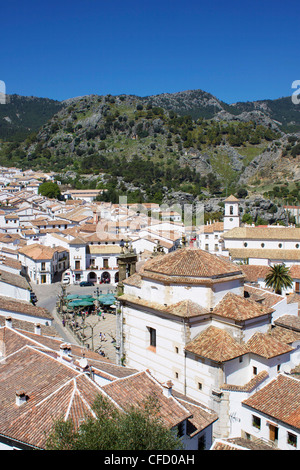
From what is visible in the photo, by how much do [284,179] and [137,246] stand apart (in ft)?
249

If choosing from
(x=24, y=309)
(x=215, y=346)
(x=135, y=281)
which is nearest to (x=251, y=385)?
(x=215, y=346)

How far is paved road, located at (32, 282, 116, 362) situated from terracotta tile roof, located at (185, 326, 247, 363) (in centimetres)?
1031

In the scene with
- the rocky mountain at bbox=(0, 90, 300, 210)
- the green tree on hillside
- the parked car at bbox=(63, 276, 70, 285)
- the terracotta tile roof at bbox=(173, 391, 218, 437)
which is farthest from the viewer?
the rocky mountain at bbox=(0, 90, 300, 210)

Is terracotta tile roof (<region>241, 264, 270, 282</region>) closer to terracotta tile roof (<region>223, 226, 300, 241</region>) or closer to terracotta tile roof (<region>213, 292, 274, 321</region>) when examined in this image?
terracotta tile roof (<region>223, 226, 300, 241</region>)

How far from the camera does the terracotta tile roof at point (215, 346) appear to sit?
15.6m

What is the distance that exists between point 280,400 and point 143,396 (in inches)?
230

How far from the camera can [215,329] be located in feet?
56.0

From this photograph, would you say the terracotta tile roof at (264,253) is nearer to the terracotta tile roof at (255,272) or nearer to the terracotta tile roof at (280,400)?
the terracotta tile roof at (255,272)

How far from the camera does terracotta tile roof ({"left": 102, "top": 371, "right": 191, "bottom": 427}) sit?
11.5m

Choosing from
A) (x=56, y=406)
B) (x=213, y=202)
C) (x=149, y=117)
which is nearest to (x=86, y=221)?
(x=213, y=202)

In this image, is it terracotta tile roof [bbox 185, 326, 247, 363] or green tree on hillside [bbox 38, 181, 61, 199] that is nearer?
terracotta tile roof [bbox 185, 326, 247, 363]

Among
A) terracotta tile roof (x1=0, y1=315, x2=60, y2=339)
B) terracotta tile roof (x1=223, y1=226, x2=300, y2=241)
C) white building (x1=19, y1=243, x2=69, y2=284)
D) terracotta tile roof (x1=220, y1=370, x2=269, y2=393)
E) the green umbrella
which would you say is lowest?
the green umbrella

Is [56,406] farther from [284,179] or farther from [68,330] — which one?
[284,179]

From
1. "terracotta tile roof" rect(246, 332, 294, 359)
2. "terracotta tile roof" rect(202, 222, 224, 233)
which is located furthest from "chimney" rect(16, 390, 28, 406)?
"terracotta tile roof" rect(202, 222, 224, 233)
